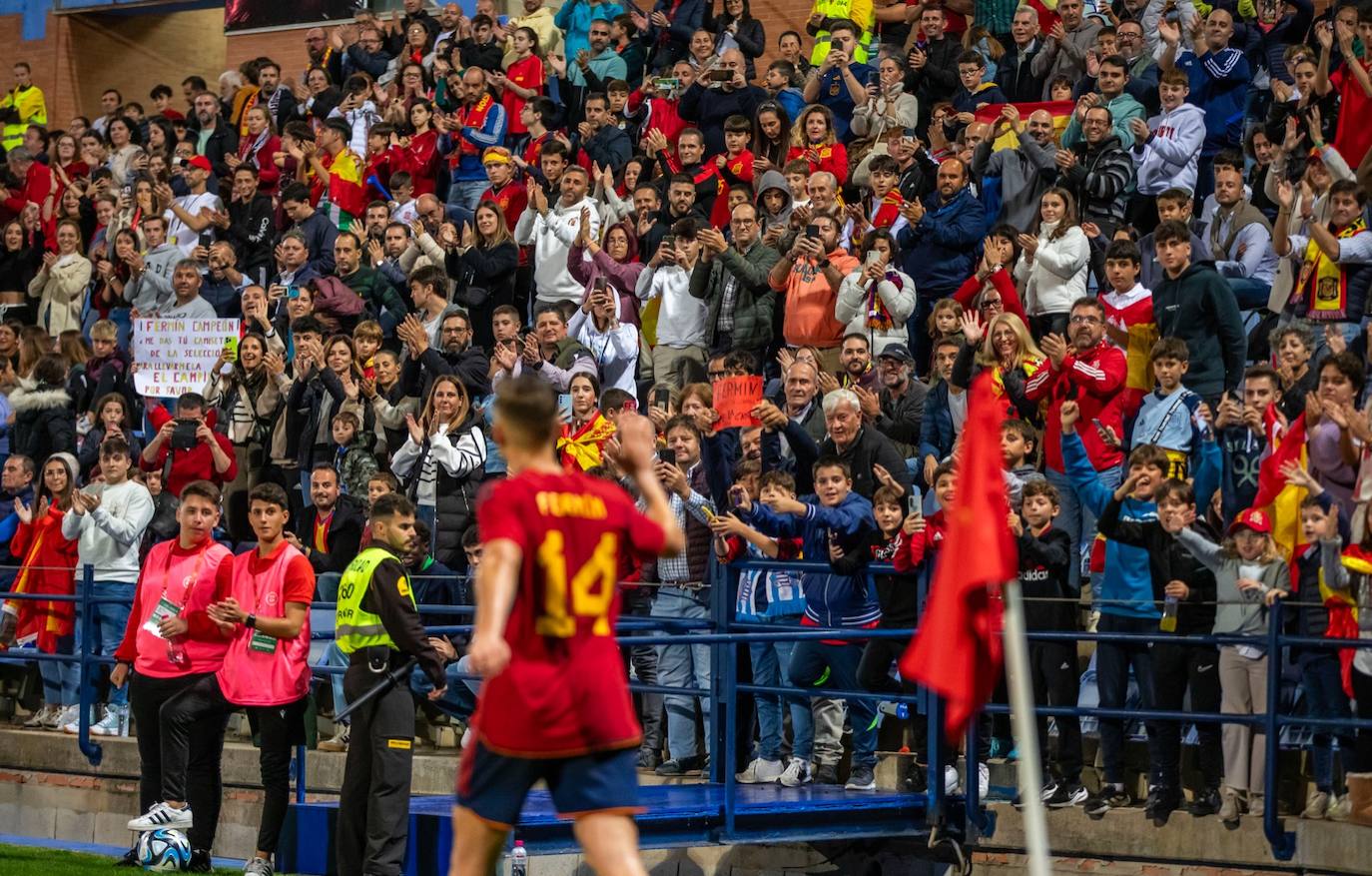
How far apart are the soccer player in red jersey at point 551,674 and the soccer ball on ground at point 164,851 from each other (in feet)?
16.3

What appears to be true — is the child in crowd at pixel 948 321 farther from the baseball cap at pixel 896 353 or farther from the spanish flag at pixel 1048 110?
the spanish flag at pixel 1048 110

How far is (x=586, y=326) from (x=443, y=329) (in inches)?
43.4

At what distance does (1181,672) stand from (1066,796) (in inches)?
35.5

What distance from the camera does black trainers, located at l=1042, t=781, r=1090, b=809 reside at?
1038 cm

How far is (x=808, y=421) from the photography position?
42.4ft

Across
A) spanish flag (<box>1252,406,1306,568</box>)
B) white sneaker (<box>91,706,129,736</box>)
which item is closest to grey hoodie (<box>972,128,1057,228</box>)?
spanish flag (<box>1252,406,1306,568</box>)

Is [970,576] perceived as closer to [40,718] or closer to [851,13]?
[40,718]

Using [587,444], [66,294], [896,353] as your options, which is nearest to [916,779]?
[896,353]

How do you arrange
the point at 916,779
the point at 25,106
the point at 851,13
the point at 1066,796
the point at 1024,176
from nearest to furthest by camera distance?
the point at 1066,796
the point at 916,779
the point at 1024,176
the point at 851,13
the point at 25,106

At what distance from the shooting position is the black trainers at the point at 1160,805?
10.1 m

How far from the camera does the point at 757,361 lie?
1448cm

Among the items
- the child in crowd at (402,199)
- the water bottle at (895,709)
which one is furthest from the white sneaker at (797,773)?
the child in crowd at (402,199)

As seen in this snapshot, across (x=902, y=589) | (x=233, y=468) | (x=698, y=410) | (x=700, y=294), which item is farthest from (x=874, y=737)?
(x=233, y=468)

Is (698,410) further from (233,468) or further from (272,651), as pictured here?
(233,468)
